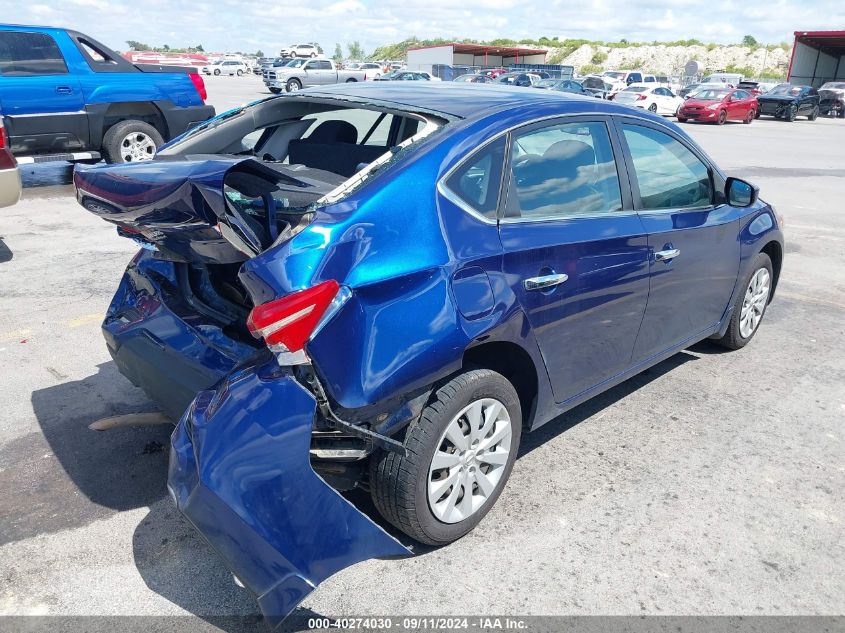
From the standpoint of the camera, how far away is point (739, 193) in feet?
14.1

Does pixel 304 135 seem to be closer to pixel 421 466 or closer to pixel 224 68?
pixel 421 466

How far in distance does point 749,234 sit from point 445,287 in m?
2.86

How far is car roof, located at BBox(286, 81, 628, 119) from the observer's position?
10.4 feet

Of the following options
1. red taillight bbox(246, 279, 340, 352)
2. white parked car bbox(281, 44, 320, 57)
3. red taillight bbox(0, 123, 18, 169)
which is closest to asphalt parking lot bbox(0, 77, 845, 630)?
red taillight bbox(246, 279, 340, 352)

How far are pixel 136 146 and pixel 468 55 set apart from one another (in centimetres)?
6242

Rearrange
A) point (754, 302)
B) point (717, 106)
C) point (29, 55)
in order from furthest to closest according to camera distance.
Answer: point (717, 106)
point (29, 55)
point (754, 302)

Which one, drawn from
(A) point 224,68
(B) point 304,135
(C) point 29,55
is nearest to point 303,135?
(B) point 304,135

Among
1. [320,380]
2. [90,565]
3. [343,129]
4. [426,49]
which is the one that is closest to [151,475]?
[90,565]

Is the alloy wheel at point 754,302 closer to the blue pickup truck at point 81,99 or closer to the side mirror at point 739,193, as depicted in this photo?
the side mirror at point 739,193

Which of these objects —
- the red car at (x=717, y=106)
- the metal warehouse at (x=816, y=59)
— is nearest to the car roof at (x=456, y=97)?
the red car at (x=717, y=106)

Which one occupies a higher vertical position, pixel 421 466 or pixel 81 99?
pixel 81 99

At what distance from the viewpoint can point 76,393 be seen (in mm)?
4121

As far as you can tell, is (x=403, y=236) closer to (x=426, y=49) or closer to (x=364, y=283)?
(x=364, y=283)

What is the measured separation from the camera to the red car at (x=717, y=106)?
27.7 m
